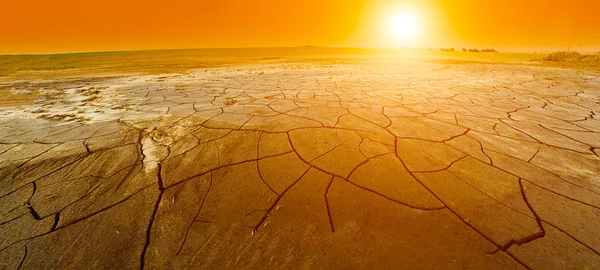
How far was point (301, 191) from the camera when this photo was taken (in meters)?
1.64

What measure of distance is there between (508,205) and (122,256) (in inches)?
97.7

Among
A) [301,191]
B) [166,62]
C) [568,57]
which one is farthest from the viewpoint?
[166,62]

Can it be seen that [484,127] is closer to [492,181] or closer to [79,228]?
[492,181]

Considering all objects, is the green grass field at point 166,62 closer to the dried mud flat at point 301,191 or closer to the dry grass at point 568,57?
the dry grass at point 568,57

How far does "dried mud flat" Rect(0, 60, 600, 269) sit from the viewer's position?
1.27 m

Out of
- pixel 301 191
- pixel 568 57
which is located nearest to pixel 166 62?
pixel 301 191

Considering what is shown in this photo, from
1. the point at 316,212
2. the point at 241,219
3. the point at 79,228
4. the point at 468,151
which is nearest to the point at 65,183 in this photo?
the point at 79,228

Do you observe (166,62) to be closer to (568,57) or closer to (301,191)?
(301,191)

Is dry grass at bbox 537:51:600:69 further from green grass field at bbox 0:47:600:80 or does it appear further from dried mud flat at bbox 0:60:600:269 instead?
dried mud flat at bbox 0:60:600:269

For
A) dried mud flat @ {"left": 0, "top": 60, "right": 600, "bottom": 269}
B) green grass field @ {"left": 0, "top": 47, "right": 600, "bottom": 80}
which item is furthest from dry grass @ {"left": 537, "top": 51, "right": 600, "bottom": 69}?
dried mud flat @ {"left": 0, "top": 60, "right": 600, "bottom": 269}

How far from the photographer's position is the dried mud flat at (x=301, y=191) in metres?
1.27

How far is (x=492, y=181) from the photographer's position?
1.71 m

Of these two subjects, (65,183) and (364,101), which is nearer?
(65,183)

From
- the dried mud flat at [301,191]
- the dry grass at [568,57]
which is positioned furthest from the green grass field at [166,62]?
the dried mud flat at [301,191]
